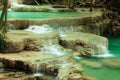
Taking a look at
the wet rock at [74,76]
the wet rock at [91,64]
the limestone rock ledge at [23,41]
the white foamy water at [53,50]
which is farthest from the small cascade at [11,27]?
the wet rock at [74,76]

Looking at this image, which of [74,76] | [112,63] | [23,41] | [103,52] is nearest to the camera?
[74,76]

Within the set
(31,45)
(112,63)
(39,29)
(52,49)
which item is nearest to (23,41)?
(31,45)

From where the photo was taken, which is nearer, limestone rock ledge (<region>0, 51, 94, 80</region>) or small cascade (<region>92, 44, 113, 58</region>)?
limestone rock ledge (<region>0, 51, 94, 80</region>)

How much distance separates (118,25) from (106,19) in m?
0.66

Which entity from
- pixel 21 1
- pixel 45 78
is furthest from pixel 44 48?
pixel 21 1

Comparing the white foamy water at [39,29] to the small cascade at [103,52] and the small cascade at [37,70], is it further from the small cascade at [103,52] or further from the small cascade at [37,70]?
the small cascade at [37,70]

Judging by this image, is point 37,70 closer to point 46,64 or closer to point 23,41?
point 46,64

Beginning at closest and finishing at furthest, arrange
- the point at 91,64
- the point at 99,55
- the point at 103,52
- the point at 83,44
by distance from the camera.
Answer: the point at 91,64 → the point at 83,44 → the point at 99,55 → the point at 103,52

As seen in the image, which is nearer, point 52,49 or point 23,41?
point 23,41

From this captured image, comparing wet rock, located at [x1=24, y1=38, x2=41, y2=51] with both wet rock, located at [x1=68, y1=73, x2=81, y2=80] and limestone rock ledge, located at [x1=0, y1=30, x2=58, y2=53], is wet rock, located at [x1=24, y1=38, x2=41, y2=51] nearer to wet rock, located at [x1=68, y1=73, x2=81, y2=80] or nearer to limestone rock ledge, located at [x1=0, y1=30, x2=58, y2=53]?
limestone rock ledge, located at [x1=0, y1=30, x2=58, y2=53]

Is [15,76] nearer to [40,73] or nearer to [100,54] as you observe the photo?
[40,73]

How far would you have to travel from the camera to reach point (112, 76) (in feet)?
31.8

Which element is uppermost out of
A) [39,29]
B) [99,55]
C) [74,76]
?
[39,29]

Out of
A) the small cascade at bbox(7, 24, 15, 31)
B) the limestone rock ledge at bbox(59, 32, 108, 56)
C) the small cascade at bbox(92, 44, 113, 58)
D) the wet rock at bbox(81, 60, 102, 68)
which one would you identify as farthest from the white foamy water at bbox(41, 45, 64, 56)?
the small cascade at bbox(7, 24, 15, 31)
